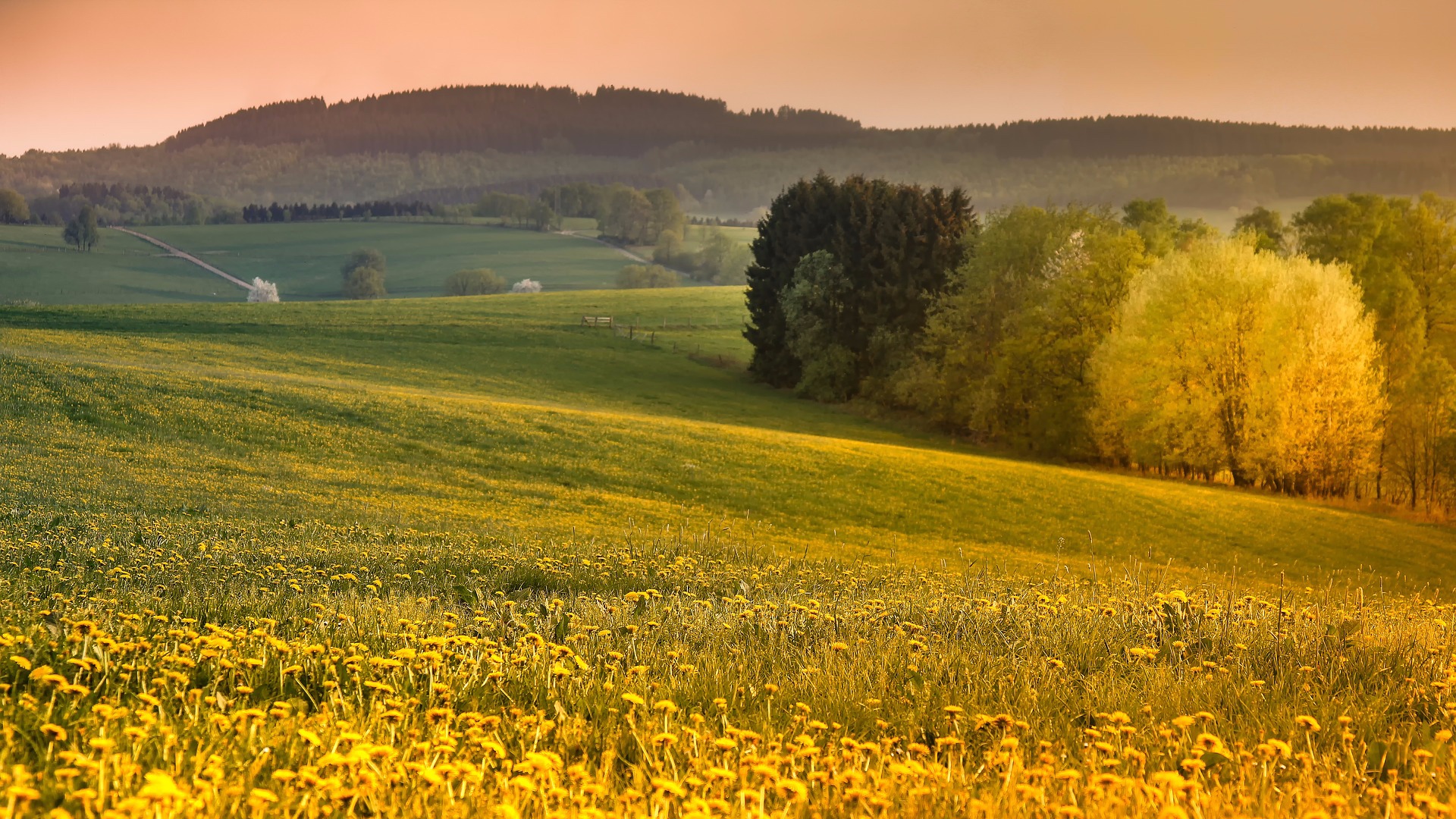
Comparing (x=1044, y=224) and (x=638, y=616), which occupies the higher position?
(x=1044, y=224)

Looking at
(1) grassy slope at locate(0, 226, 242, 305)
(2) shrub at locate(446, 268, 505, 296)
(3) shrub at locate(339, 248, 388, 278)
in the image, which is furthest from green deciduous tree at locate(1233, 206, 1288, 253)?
(3) shrub at locate(339, 248, 388, 278)

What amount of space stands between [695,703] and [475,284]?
519ft

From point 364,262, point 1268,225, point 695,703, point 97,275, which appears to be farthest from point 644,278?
point 695,703

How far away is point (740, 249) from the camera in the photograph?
182 m

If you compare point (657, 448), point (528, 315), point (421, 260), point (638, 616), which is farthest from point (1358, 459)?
point (421, 260)

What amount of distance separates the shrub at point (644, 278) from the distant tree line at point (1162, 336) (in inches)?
3128

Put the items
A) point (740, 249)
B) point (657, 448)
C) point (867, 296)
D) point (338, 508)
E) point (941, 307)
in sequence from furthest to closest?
point (740, 249), point (867, 296), point (941, 307), point (657, 448), point (338, 508)

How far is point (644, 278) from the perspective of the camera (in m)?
154

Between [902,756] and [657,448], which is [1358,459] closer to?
[657,448]

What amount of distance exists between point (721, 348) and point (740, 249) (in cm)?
9197

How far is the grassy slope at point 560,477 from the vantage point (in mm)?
24891

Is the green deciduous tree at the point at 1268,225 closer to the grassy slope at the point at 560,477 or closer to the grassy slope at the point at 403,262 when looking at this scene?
the grassy slope at the point at 560,477

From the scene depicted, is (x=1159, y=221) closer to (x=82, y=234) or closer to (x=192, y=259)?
(x=192, y=259)

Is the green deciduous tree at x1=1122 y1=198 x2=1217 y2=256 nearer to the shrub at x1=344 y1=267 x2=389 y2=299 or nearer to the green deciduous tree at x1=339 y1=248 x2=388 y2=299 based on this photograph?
the shrub at x1=344 y1=267 x2=389 y2=299
